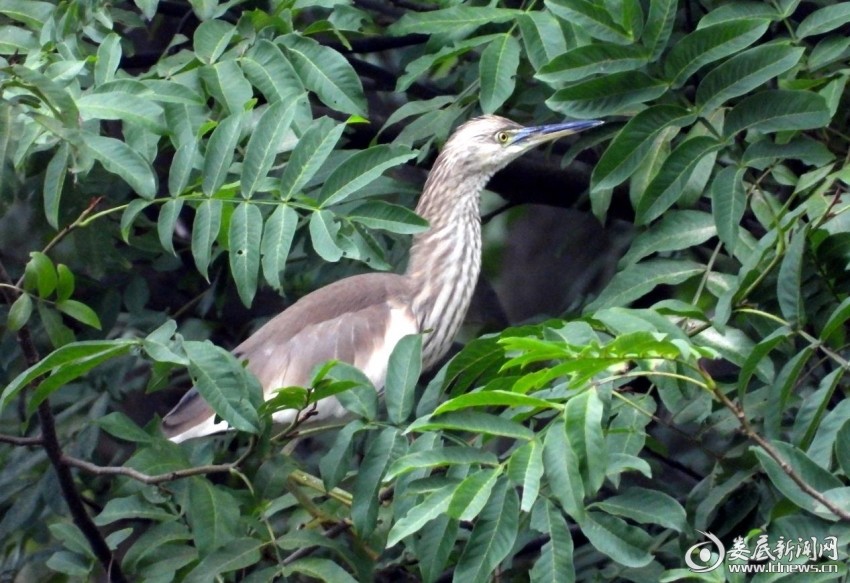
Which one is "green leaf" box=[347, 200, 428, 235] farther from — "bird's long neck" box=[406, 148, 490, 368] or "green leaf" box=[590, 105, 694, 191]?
"bird's long neck" box=[406, 148, 490, 368]

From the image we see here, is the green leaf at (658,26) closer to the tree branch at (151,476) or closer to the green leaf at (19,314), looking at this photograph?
the tree branch at (151,476)

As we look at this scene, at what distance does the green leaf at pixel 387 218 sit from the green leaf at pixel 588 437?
792 mm

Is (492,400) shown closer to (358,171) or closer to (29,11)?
(358,171)

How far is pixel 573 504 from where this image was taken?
149 cm

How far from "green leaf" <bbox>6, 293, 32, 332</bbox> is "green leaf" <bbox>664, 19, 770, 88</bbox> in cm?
117

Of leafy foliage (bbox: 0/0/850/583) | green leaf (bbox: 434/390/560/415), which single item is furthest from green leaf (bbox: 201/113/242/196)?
green leaf (bbox: 434/390/560/415)

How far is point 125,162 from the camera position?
2.08 m

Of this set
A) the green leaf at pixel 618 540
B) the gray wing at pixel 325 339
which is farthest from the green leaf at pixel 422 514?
the gray wing at pixel 325 339

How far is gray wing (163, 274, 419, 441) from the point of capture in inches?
118

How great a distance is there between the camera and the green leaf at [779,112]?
2111mm

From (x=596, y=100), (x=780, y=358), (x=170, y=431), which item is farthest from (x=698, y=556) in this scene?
(x=170, y=431)

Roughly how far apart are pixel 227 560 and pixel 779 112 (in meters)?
1.22

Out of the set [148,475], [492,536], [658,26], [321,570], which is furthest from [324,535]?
[658,26]

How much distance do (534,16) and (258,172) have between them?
2.42 feet
